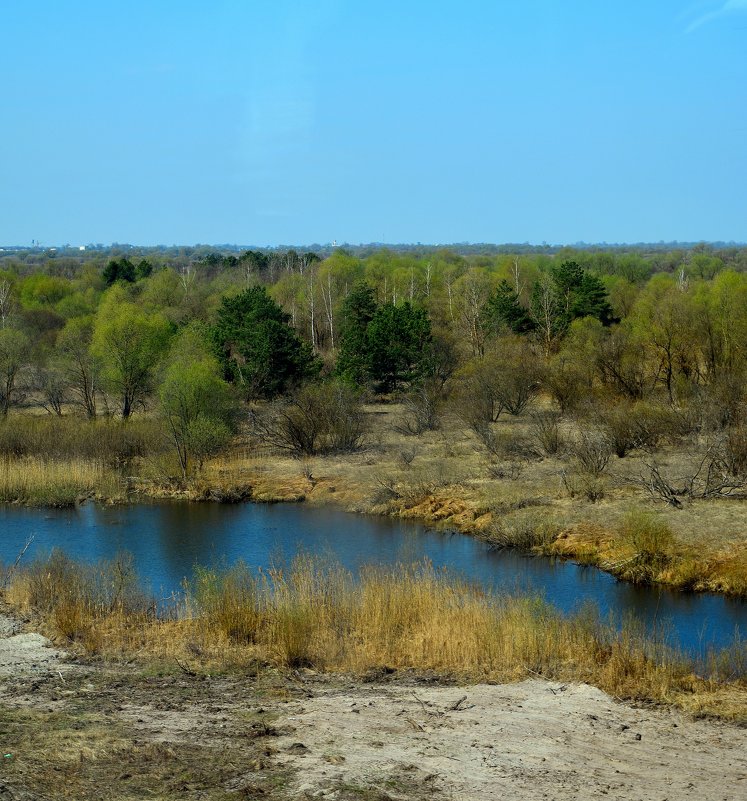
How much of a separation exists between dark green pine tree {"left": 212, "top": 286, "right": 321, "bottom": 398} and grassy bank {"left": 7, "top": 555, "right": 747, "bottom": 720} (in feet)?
94.8

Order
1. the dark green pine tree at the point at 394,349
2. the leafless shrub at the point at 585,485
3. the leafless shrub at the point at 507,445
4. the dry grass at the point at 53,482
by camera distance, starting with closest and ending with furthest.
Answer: the leafless shrub at the point at 585,485
the dry grass at the point at 53,482
the leafless shrub at the point at 507,445
the dark green pine tree at the point at 394,349

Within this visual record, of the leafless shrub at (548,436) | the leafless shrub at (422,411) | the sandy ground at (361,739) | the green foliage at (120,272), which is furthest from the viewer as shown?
the green foliage at (120,272)

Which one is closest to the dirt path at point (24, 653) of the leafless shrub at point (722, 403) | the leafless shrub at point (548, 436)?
the leafless shrub at point (548, 436)

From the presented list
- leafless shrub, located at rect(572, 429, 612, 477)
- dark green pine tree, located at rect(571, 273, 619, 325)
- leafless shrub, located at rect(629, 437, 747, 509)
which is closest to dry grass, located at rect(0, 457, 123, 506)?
leafless shrub, located at rect(572, 429, 612, 477)

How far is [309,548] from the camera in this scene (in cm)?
2731

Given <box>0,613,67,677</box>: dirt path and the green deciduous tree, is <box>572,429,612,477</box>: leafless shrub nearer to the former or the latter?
<box>0,613,67,677</box>: dirt path

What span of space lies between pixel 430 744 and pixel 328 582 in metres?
6.78

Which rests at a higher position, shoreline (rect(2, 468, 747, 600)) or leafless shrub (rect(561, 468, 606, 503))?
leafless shrub (rect(561, 468, 606, 503))

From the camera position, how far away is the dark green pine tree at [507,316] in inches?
2254

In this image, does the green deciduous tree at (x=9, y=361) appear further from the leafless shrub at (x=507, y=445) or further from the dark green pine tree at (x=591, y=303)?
the dark green pine tree at (x=591, y=303)

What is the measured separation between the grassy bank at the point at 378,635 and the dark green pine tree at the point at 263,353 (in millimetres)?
28896

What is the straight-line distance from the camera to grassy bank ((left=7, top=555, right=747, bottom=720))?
1372 cm

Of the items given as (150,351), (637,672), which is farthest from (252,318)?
(637,672)

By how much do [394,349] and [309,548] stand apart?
22.2 metres
